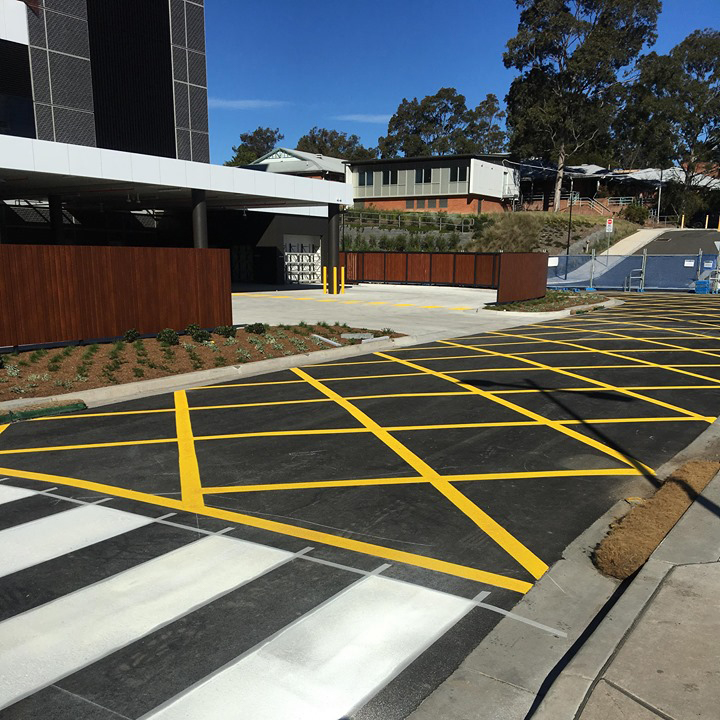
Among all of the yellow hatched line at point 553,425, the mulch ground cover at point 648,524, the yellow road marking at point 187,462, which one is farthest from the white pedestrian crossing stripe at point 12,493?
the yellow hatched line at point 553,425

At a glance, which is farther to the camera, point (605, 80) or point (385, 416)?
point (605, 80)

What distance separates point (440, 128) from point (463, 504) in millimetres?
113375

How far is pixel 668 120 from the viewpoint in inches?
2862

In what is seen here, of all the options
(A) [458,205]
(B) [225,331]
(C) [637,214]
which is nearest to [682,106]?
(C) [637,214]

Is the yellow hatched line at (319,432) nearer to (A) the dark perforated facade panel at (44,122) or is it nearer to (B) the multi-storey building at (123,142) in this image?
(B) the multi-storey building at (123,142)

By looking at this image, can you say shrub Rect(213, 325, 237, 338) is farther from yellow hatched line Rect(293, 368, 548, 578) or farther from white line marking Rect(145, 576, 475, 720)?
white line marking Rect(145, 576, 475, 720)

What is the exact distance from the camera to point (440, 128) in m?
111

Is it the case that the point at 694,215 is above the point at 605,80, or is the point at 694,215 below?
below

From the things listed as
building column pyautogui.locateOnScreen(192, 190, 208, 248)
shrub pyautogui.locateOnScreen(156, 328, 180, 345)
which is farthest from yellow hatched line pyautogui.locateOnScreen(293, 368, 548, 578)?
building column pyautogui.locateOnScreen(192, 190, 208, 248)

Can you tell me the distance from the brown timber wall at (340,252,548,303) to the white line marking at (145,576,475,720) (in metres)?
26.1

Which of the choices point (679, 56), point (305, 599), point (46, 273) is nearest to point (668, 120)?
point (679, 56)

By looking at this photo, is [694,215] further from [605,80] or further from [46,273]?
[46,273]

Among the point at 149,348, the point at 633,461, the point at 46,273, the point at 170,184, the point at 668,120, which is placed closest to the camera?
the point at 633,461

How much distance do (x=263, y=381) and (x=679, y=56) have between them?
262 ft
